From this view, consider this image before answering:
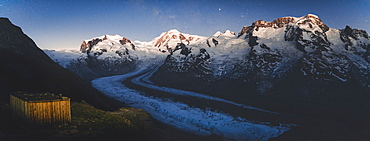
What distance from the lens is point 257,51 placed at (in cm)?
6662

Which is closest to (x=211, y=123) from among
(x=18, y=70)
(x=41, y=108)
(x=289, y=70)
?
(x=41, y=108)

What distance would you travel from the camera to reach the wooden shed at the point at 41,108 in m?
10.9

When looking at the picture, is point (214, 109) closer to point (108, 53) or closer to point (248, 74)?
point (248, 74)

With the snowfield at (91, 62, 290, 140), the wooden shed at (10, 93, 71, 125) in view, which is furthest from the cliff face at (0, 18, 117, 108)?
the snowfield at (91, 62, 290, 140)

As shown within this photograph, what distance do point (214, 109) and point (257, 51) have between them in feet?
117

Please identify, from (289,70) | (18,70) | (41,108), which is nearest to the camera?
(41,108)

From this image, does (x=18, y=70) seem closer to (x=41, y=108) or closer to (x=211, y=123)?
(x=41, y=108)

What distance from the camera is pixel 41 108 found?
11109 mm

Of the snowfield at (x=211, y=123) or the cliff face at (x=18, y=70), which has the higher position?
the cliff face at (x=18, y=70)

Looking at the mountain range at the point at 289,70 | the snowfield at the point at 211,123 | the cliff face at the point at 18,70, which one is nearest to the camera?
the cliff face at the point at 18,70

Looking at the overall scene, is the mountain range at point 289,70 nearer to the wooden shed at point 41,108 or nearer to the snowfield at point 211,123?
the snowfield at point 211,123

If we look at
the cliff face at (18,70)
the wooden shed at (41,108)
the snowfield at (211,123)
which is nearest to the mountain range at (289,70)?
the snowfield at (211,123)

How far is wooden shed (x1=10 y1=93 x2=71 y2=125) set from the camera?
10906 mm

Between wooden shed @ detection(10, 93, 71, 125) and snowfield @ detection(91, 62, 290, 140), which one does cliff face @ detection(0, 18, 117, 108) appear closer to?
wooden shed @ detection(10, 93, 71, 125)
